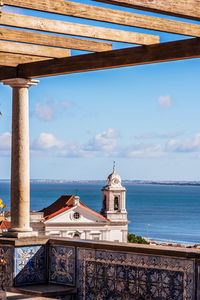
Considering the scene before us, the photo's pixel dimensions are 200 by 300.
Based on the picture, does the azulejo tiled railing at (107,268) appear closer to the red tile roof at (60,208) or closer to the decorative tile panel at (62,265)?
the decorative tile panel at (62,265)

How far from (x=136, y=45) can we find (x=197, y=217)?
10823 cm

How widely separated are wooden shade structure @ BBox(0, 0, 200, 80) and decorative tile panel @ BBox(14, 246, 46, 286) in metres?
2.11

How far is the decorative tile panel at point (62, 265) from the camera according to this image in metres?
7.05

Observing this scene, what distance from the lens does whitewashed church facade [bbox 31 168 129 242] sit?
64500 mm

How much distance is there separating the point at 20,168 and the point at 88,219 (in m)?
63.6

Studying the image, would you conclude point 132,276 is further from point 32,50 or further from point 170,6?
point 170,6

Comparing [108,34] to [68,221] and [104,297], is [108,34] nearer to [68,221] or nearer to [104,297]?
[104,297]

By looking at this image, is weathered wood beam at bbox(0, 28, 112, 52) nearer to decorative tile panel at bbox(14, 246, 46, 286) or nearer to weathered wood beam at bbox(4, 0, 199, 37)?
weathered wood beam at bbox(4, 0, 199, 37)

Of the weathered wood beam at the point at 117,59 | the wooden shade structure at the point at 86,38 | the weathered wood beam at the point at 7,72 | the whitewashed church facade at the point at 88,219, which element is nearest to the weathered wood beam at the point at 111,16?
the wooden shade structure at the point at 86,38

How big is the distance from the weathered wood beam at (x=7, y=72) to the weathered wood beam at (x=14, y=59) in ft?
0.36

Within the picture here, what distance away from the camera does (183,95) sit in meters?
114

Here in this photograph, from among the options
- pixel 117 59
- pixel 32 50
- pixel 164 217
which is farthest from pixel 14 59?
pixel 164 217

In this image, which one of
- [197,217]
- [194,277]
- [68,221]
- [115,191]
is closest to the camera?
[194,277]

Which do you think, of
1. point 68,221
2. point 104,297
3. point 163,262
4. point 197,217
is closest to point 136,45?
point 163,262
